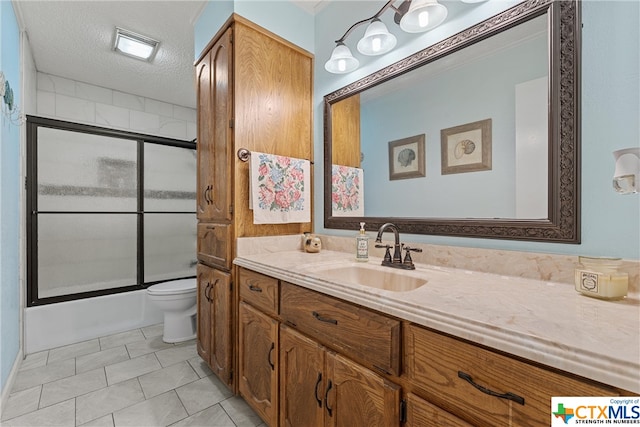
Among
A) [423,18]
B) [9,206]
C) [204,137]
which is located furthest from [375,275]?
[9,206]

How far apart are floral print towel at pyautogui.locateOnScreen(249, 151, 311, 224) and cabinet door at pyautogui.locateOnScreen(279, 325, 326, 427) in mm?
752

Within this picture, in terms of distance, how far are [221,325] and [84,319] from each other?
1748mm

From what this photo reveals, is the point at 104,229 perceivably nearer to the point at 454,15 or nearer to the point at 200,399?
the point at 200,399

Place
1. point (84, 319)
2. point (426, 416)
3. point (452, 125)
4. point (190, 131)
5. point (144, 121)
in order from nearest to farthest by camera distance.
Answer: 1. point (426, 416)
2. point (452, 125)
3. point (84, 319)
4. point (144, 121)
5. point (190, 131)

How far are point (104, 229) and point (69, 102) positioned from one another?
1.34m

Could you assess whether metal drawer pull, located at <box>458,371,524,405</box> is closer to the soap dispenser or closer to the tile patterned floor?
the soap dispenser

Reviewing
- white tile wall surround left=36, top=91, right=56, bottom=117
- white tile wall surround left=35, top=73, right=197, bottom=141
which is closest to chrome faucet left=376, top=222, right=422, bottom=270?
white tile wall surround left=35, top=73, right=197, bottom=141

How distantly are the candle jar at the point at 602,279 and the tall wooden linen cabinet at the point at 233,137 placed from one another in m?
1.47

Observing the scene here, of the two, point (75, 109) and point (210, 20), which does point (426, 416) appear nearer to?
point (210, 20)

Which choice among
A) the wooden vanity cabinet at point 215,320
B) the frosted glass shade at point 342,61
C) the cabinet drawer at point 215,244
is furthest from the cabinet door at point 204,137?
the frosted glass shade at point 342,61

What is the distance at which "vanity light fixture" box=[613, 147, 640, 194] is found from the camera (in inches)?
29.6

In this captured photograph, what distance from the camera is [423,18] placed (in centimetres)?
124

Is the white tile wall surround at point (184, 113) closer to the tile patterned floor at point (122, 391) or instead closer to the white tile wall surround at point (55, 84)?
the white tile wall surround at point (55, 84)

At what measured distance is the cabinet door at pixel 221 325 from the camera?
165 cm
